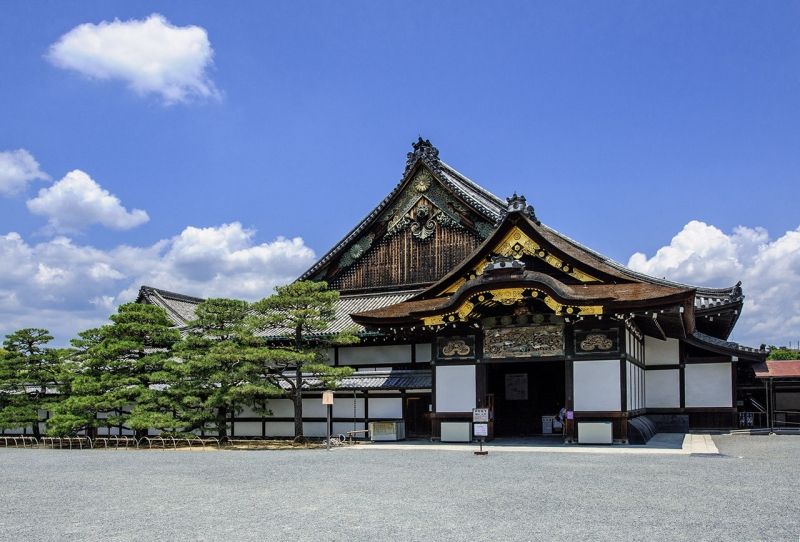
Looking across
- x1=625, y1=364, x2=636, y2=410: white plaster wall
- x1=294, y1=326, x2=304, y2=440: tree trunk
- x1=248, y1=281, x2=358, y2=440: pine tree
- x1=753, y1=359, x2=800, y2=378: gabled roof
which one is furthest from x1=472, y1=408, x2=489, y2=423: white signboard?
x1=753, y1=359, x2=800, y2=378: gabled roof

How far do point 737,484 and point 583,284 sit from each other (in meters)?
11.4

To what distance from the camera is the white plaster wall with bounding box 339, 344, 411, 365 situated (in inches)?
1107

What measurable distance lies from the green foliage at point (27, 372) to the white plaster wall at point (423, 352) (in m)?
16.0

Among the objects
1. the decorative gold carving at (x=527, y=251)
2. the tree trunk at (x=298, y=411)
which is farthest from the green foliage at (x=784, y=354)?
the tree trunk at (x=298, y=411)

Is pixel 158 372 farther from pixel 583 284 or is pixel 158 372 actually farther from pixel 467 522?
pixel 467 522

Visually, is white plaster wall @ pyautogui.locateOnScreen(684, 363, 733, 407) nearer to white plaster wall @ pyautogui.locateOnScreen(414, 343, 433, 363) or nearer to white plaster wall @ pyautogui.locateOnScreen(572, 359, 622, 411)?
white plaster wall @ pyautogui.locateOnScreen(572, 359, 622, 411)

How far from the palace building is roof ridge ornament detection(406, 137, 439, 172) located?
0.22ft

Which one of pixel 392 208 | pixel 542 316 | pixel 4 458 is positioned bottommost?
pixel 4 458

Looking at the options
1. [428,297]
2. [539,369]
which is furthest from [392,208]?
[539,369]

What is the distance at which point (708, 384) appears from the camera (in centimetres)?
2731

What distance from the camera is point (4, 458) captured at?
2323cm

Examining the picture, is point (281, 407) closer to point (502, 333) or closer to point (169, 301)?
point (502, 333)

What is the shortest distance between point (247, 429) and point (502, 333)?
12297 mm

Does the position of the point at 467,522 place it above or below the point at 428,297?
below
